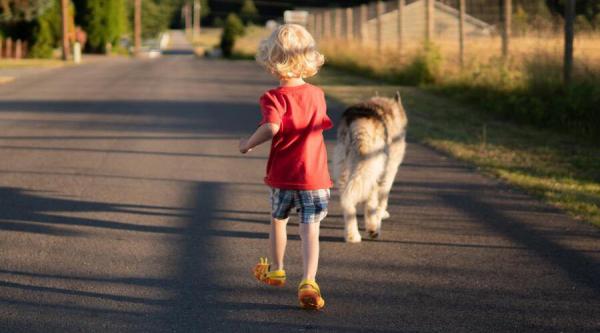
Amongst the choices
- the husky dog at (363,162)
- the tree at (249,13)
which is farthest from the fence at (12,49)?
the tree at (249,13)

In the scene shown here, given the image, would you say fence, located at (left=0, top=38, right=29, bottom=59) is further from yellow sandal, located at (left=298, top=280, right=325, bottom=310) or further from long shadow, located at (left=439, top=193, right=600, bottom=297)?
yellow sandal, located at (left=298, top=280, right=325, bottom=310)

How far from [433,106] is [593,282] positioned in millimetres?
12303

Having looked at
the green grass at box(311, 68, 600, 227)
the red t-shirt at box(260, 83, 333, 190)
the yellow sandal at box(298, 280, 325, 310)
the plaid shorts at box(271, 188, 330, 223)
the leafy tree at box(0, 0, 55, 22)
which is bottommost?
the green grass at box(311, 68, 600, 227)

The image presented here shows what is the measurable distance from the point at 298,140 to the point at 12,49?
50110 mm

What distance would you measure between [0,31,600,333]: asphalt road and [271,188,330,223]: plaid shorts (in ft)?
1.69

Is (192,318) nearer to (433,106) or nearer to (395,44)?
(433,106)

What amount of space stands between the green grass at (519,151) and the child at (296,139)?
3.32 meters

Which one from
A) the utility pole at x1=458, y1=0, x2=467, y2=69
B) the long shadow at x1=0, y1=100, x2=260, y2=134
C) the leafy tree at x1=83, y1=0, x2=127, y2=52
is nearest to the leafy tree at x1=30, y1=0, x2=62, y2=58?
the leafy tree at x1=83, y1=0, x2=127, y2=52

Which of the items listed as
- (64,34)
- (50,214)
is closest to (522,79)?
(50,214)

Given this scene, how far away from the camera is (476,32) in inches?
815

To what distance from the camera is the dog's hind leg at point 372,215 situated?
7.11 metres

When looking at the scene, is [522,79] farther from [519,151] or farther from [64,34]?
[64,34]

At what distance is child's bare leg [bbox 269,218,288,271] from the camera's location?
5621 mm

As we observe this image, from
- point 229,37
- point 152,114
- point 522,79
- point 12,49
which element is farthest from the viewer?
point 229,37
